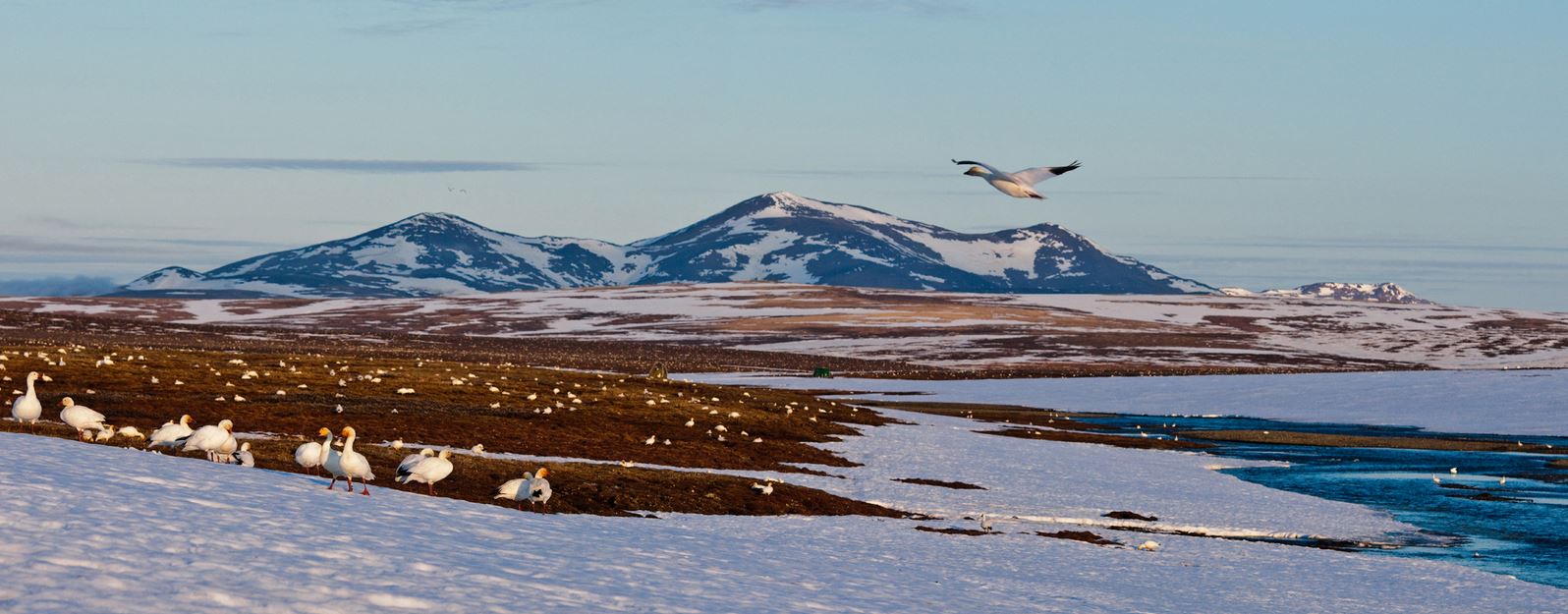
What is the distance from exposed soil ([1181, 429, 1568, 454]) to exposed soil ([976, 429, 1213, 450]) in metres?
4.67

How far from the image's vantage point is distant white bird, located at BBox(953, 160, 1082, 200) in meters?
29.2

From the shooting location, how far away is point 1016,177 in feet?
97.0

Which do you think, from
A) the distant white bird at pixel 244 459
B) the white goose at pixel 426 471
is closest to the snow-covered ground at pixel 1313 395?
the white goose at pixel 426 471

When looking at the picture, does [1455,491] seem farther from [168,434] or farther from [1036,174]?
[168,434]

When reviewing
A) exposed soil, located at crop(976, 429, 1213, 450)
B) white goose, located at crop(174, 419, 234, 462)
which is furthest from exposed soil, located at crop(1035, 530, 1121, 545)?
exposed soil, located at crop(976, 429, 1213, 450)

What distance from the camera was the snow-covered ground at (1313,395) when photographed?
81375mm

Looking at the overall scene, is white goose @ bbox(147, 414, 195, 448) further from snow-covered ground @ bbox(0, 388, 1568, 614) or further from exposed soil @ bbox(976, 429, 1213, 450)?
exposed soil @ bbox(976, 429, 1213, 450)

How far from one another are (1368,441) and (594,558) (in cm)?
5278

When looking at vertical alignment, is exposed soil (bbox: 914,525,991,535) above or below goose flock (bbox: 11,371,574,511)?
below

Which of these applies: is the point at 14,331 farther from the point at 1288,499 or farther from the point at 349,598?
the point at 349,598

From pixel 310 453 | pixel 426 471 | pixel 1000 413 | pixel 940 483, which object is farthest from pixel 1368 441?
pixel 310 453

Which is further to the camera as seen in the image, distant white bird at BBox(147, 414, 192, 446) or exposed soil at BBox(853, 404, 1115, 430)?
exposed soil at BBox(853, 404, 1115, 430)

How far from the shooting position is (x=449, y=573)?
19.5 meters

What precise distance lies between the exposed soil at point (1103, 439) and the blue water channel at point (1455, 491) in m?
1.73
